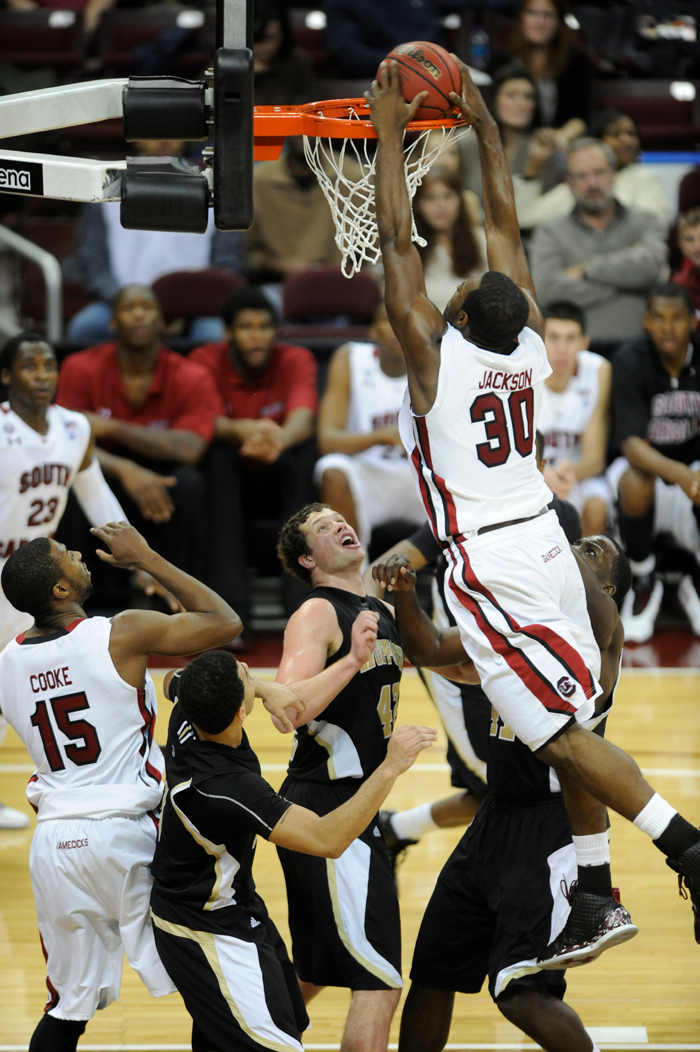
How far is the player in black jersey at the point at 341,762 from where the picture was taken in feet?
11.8

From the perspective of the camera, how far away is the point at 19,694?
3.65 metres

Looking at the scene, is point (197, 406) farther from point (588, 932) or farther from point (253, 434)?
point (588, 932)

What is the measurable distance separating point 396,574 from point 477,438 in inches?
18.4

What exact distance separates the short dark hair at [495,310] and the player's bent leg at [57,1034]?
224 cm

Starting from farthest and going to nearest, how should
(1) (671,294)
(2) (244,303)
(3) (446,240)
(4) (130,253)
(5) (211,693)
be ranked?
(4) (130,253), (3) (446,240), (1) (671,294), (2) (244,303), (5) (211,693)

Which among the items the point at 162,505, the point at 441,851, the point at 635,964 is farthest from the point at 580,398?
A: the point at 635,964

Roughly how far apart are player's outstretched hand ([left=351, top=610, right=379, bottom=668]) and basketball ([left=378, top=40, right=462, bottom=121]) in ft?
5.30

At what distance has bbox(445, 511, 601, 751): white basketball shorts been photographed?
3.66m

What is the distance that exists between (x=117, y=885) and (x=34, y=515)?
3.01m

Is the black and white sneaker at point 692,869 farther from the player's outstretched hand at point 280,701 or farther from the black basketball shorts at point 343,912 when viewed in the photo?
the player's outstretched hand at point 280,701

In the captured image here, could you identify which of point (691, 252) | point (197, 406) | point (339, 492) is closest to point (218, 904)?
point (339, 492)

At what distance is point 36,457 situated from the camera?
626 centimetres

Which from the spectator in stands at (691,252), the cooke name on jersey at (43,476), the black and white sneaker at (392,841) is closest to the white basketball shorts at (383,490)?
the cooke name on jersey at (43,476)

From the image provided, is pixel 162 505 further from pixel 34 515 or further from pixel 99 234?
pixel 99 234
